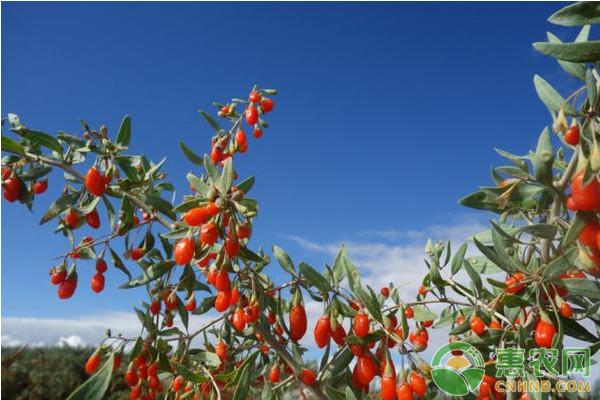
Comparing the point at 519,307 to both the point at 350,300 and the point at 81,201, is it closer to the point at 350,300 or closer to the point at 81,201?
the point at 350,300

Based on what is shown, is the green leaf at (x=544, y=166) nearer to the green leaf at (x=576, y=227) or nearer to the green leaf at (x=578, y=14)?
the green leaf at (x=576, y=227)

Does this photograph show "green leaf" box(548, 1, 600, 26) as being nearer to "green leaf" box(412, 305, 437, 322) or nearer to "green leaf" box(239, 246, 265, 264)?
"green leaf" box(412, 305, 437, 322)

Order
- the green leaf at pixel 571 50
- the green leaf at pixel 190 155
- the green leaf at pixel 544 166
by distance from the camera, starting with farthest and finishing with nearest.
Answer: the green leaf at pixel 190 155 → the green leaf at pixel 544 166 → the green leaf at pixel 571 50

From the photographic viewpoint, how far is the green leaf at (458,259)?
97.7 inches

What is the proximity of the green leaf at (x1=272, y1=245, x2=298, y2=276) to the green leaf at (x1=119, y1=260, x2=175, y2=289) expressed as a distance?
801 mm

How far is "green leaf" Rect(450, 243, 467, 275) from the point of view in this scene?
2480 millimetres

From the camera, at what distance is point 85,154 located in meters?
2.81

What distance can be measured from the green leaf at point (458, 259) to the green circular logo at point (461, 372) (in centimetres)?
48

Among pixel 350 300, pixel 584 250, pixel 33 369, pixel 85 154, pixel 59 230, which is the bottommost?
pixel 33 369

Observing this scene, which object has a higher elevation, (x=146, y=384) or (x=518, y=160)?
(x=518, y=160)

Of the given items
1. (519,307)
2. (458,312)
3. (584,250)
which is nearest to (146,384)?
(458,312)

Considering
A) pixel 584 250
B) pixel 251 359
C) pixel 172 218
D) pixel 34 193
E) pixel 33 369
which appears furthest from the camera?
pixel 33 369

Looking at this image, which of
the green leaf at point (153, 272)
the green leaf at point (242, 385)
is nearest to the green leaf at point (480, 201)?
the green leaf at point (242, 385)

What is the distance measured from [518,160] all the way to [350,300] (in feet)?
3.62
